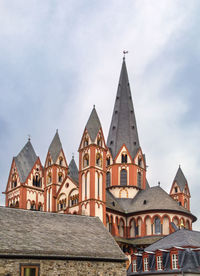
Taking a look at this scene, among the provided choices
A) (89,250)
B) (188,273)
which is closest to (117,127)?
(188,273)

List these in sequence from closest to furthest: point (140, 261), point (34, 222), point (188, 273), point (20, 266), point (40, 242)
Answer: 1. point (20, 266)
2. point (40, 242)
3. point (34, 222)
4. point (188, 273)
5. point (140, 261)

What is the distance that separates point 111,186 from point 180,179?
19.4 metres

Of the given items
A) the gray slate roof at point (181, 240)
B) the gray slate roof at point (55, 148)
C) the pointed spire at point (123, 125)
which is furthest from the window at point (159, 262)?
the gray slate roof at point (55, 148)

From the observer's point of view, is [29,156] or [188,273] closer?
[188,273]

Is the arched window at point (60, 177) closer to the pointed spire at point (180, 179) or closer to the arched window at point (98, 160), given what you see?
the arched window at point (98, 160)

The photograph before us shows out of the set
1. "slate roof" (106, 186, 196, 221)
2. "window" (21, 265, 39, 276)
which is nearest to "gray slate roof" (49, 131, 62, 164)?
"slate roof" (106, 186, 196, 221)

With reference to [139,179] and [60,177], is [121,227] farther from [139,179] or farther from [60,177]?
[60,177]

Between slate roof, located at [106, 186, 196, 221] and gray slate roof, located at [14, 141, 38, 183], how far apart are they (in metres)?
16.4

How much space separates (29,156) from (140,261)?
46.0 metres

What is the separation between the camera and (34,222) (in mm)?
35750

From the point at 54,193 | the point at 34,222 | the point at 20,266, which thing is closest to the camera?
the point at 20,266

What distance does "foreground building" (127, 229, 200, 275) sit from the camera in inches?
1626

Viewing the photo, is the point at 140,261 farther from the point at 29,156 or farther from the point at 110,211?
the point at 29,156

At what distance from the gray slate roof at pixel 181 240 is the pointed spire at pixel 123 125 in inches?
1313
